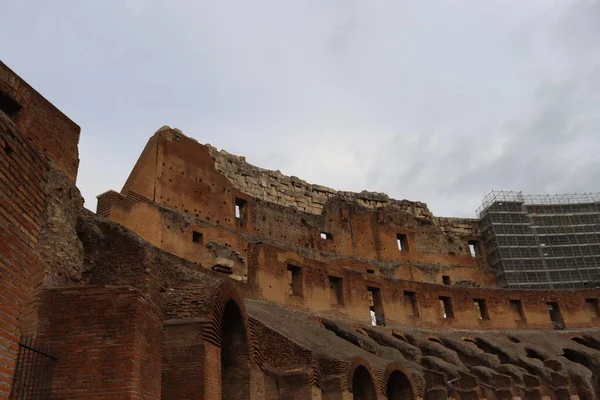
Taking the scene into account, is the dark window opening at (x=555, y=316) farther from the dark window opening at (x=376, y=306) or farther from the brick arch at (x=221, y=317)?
the brick arch at (x=221, y=317)

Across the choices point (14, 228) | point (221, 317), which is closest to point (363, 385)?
point (221, 317)

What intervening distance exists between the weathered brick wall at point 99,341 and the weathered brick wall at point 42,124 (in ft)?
8.44

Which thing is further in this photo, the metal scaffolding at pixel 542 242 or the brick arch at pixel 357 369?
the metal scaffolding at pixel 542 242

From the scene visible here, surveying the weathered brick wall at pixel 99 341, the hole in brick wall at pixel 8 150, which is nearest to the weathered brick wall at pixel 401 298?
the weathered brick wall at pixel 99 341

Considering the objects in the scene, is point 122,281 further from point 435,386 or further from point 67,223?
point 435,386

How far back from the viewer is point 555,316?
27.3 meters

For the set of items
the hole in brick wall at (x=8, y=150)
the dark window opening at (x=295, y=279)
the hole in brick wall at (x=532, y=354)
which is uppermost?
the dark window opening at (x=295, y=279)

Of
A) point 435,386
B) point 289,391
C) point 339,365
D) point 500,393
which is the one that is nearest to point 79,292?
point 289,391

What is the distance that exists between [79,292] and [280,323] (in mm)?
8436

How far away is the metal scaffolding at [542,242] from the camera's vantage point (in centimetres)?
3366

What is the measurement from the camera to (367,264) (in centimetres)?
2978

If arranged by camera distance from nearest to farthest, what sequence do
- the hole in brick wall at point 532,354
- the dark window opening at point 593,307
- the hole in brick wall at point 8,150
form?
the hole in brick wall at point 8,150 < the hole in brick wall at point 532,354 < the dark window opening at point 593,307

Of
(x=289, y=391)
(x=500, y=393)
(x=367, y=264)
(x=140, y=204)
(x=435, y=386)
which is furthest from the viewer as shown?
(x=367, y=264)

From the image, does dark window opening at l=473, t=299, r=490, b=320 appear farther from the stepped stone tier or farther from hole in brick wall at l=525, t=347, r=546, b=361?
hole in brick wall at l=525, t=347, r=546, b=361
